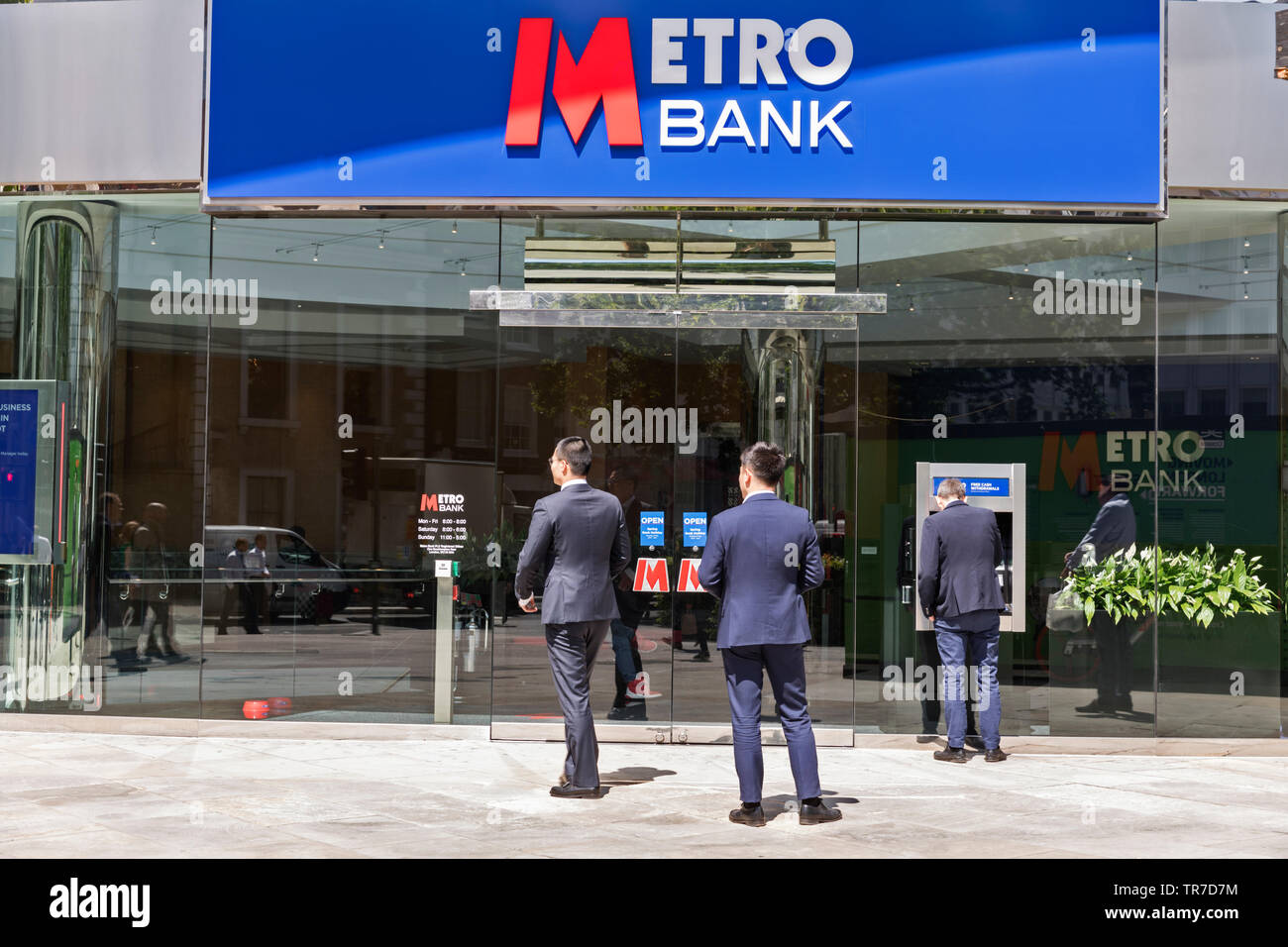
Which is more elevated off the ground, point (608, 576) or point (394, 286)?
point (394, 286)

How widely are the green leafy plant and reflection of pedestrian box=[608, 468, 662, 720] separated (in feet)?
9.99

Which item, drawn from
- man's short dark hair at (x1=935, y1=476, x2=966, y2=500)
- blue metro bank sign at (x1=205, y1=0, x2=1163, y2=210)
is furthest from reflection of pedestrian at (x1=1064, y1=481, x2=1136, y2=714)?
blue metro bank sign at (x1=205, y1=0, x2=1163, y2=210)

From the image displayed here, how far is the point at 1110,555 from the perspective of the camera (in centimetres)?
960

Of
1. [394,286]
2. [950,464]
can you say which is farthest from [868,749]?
[394,286]

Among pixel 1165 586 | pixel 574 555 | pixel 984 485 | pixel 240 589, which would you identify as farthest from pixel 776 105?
pixel 240 589

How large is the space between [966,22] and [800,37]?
1.12m

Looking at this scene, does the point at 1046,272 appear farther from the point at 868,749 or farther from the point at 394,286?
the point at 394,286

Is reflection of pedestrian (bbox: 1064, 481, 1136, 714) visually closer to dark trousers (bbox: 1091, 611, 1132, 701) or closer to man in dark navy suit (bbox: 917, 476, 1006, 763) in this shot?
dark trousers (bbox: 1091, 611, 1132, 701)

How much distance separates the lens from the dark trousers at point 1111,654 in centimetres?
960

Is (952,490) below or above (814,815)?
above

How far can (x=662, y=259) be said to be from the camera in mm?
9555

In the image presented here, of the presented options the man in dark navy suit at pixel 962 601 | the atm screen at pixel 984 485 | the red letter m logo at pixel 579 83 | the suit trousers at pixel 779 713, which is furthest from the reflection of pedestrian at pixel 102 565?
the atm screen at pixel 984 485

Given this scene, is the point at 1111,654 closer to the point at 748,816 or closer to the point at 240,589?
the point at 748,816

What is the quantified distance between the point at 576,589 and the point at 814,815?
5.60ft
